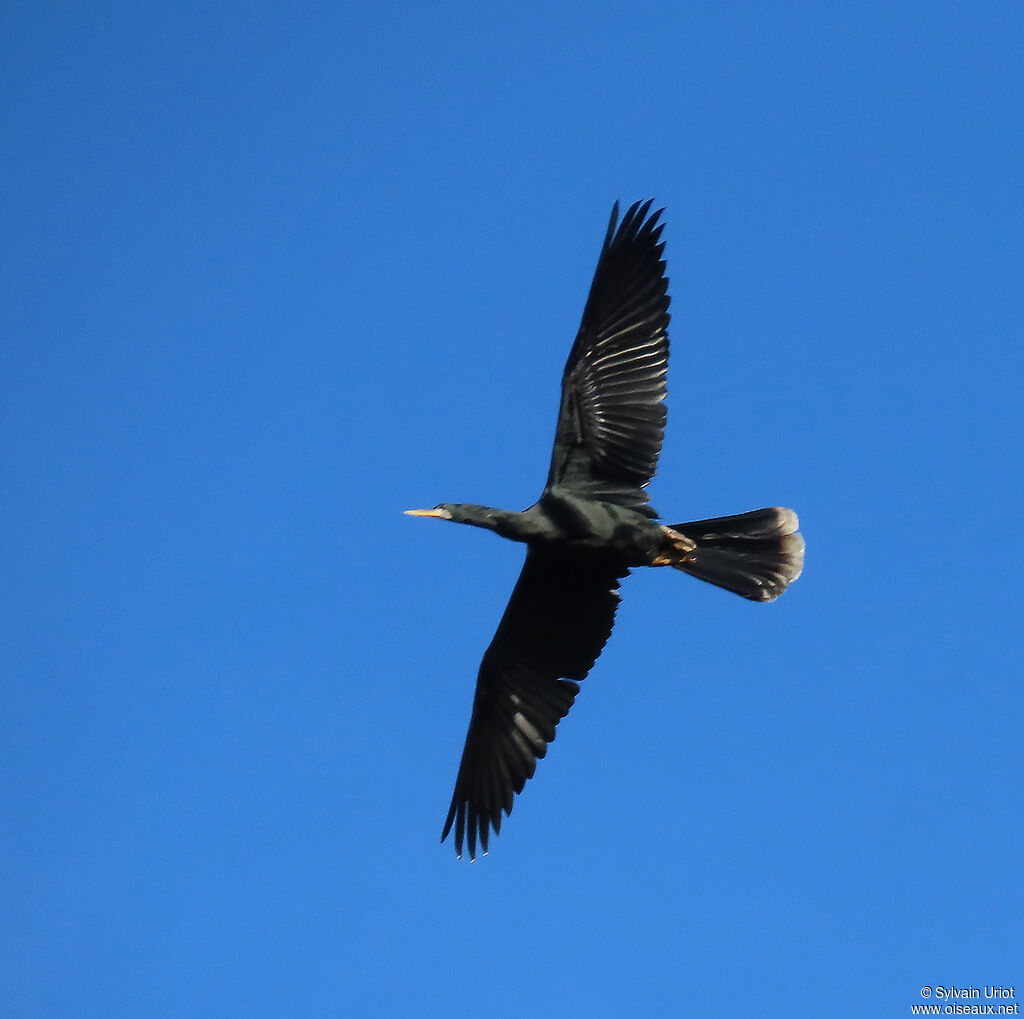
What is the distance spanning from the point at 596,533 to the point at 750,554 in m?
1.18

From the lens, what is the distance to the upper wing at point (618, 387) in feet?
32.2

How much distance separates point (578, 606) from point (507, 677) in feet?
2.60

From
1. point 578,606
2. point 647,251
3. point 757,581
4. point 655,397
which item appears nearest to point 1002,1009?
point 757,581

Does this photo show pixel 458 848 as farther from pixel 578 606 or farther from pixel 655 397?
pixel 655 397

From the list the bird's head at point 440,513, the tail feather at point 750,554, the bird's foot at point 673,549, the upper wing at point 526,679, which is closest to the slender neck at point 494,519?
the bird's head at point 440,513

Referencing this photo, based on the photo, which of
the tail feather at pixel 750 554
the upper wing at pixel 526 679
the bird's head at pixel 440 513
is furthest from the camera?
the upper wing at pixel 526 679

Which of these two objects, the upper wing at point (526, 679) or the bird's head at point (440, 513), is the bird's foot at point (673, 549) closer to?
the upper wing at point (526, 679)

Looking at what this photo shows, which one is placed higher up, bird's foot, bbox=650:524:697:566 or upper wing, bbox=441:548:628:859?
bird's foot, bbox=650:524:697:566

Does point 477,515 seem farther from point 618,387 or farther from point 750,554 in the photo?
point 750,554

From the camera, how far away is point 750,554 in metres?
10.0

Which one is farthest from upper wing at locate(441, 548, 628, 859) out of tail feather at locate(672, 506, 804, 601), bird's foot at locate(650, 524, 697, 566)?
tail feather at locate(672, 506, 804, 601)

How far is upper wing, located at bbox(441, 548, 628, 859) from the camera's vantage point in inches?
A: 400

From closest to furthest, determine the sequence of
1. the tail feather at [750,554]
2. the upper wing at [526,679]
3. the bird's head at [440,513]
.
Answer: the bird's head at [440,513] → the tail feather at [750,554] → the upper wing at [526,679]

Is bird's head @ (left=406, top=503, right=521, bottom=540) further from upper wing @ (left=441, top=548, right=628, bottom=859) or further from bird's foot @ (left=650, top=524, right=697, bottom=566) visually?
bird's foot @ (left=650, top=524, right=697, bottom=566)
